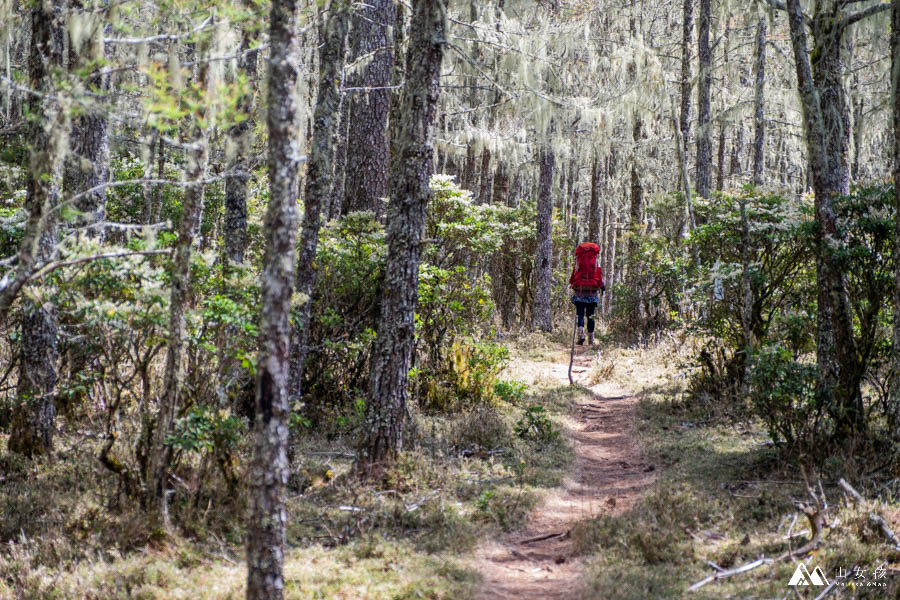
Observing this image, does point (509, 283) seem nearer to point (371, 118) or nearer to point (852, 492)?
point (371, 118)

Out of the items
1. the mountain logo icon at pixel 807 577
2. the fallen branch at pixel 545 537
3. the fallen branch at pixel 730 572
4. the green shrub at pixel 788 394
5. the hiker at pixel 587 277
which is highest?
the hiker at pixel 587 277

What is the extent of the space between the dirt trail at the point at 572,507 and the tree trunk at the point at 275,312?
1.63 meters

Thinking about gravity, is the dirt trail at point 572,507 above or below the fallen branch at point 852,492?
below

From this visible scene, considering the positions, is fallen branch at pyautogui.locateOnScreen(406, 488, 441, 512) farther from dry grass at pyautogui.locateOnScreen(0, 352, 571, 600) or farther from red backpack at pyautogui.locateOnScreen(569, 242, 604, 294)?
red backpack at pyautogui.locateOnScreen(569, 242, 604, 294)

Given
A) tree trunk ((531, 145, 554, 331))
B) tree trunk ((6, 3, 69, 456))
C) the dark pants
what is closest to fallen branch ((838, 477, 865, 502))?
tree trunk ((6, 3, 69, 456))

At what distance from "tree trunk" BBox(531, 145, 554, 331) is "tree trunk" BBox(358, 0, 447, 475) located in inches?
371

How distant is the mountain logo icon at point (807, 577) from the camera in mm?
→ 3967

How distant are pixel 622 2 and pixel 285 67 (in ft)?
60.0

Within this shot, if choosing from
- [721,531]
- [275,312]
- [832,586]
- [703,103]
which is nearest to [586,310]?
[703,103]

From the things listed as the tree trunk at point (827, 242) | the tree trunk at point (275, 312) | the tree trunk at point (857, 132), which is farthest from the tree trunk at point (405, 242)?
the tree trunk at point (857, 132)

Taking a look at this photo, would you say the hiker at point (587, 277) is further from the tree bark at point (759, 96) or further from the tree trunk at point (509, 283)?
the tree bark at point (759, 96)

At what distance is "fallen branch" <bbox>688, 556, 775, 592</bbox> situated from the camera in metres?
4.14

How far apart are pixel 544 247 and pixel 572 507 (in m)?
10.2

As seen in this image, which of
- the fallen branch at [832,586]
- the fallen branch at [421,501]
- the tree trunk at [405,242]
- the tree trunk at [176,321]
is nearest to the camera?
the fallen branch at [832,586]
